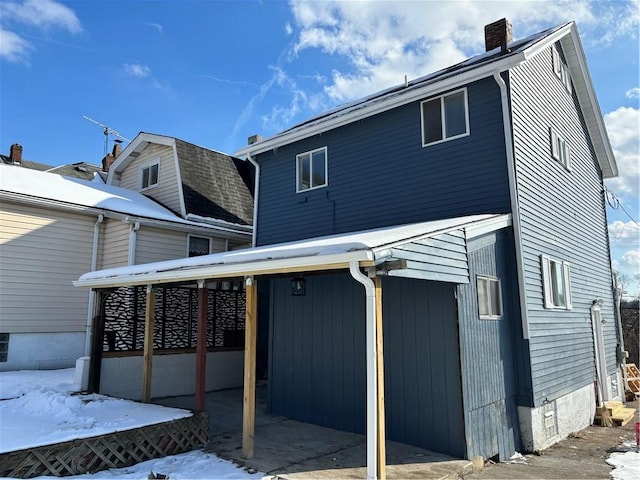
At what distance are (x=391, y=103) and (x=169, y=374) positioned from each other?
7.92 m

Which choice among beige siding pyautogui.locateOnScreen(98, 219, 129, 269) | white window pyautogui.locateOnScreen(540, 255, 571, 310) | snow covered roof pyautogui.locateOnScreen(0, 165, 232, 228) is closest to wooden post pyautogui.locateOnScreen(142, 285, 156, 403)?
beige siding pyautogui.locateOnScreen(98, 219, 129, 269)

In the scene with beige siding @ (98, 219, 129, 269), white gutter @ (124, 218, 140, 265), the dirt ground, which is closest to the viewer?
the dirt ground

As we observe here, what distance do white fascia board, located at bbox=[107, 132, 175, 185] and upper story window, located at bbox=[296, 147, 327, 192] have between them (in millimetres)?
6101

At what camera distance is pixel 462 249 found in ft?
20.0

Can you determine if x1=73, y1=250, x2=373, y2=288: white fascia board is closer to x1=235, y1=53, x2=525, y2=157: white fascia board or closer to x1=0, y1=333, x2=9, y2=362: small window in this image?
x1=0, y1=333, x2=9, y2=362: small window

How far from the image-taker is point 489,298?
22.6ft

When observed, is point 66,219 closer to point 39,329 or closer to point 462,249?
point 39,329

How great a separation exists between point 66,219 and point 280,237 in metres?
5.62

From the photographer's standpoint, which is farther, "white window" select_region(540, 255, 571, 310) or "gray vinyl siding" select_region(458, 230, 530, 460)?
"white window" select_region(540, 255, 571, 310)

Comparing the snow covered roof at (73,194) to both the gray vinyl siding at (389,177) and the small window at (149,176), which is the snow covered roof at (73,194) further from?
the gray vinyl siding at (389,177)

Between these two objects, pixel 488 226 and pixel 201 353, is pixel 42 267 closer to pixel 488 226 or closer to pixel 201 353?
pixel 201 353

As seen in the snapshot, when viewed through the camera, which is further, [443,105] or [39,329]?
[39,329]

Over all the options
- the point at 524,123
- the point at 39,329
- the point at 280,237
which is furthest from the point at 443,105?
the point at 39,329

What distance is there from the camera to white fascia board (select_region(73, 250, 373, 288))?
15.2 ft
